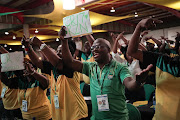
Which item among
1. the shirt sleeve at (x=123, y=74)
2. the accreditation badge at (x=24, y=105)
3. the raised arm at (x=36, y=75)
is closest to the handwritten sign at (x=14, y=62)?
the raised arm at (x=36, y=75)

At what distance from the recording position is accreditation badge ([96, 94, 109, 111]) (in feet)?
5.39

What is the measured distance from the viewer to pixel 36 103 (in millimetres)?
2654

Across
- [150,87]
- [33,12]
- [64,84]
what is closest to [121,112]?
[64,84]

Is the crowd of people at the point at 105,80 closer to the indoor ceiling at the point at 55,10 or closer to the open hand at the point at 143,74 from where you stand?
the open hand at the point at 143,74

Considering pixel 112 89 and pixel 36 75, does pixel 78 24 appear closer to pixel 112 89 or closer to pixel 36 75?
pixel 112 89

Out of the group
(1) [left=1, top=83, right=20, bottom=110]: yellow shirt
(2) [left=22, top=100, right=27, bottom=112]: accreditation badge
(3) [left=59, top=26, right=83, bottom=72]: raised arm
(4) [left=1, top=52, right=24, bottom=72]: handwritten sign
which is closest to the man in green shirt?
(3) [left=59, top=26, right=83, bottom=72]: raised arm

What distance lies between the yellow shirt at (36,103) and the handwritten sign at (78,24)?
1.25m

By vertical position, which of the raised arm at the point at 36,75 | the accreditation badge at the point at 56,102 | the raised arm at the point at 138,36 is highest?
the raised arm at the point at 138,36

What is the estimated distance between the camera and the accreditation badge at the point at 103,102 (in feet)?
5.39

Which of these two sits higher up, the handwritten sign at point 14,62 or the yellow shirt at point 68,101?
the handwritten sign at point 14,62

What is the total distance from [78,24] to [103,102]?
0.78 meters

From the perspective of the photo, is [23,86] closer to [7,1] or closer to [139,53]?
[139,53]

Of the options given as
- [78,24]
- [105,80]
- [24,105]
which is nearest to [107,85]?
[105,80]

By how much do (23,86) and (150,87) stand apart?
2.17 meters
